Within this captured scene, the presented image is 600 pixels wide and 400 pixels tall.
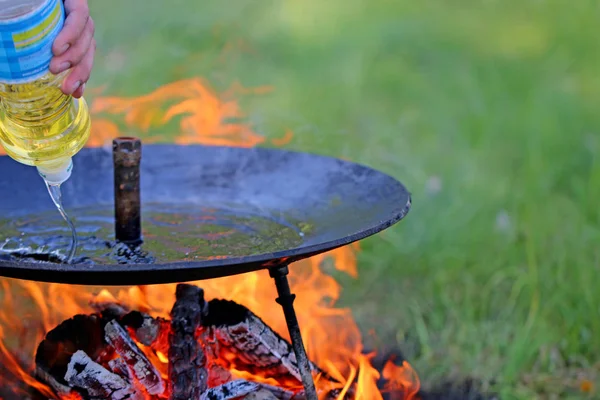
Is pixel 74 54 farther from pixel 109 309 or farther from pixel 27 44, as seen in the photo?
pixel 109 309

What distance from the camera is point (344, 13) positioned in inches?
210

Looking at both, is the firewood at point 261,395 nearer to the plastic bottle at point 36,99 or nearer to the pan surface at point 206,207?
the pan surface at point 206,207

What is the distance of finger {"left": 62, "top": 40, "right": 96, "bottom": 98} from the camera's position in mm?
1318

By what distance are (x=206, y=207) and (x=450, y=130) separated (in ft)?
7.29

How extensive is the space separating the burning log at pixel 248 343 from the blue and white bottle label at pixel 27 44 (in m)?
0.79

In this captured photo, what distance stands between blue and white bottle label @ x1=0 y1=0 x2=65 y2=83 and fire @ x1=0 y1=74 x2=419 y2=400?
84 centimetres

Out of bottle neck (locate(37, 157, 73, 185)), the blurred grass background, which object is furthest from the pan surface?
the blurred grass background

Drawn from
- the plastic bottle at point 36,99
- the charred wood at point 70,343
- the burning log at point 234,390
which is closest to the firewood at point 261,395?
the burning log at point 234,390

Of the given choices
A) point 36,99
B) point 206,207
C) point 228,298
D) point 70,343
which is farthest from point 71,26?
point 228,298

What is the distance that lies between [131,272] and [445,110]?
10.4ft

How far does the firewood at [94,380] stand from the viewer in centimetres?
167

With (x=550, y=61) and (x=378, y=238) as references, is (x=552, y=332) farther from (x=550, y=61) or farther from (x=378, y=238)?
(x=550, y=61)

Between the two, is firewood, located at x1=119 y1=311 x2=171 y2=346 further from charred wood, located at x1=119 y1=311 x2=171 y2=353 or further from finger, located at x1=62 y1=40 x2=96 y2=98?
finger, located at x1=62 y1=40 x2=96 y2=98

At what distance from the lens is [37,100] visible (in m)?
1.42
